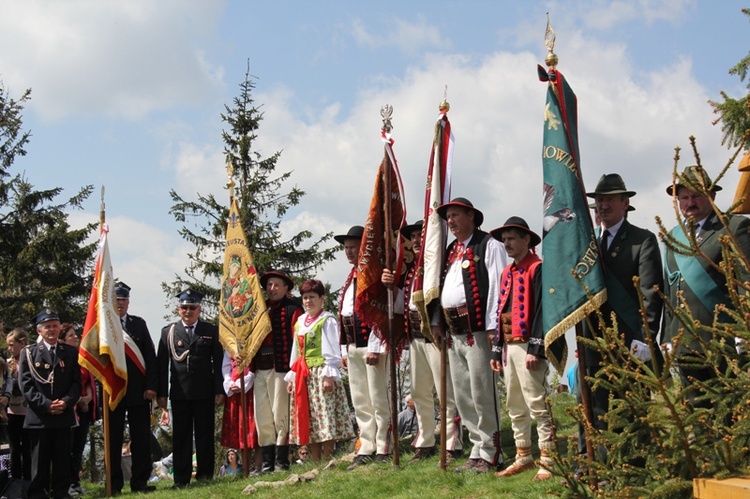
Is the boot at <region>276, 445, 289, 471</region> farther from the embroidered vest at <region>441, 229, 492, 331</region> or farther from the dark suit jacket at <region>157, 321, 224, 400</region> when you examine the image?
the embroidered vest at <region>441, 229, 492, 331</region>

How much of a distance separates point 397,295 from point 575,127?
285 cm

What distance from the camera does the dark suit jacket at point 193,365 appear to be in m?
10.8

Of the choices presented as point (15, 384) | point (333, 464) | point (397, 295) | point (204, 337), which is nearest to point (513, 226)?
point (397, 295)

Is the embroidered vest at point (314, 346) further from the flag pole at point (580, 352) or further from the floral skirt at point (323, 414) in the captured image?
the flag pole at point (580, 352)

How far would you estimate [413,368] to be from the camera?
9.08 meters

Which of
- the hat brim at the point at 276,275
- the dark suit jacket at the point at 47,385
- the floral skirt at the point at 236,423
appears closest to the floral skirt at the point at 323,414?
the floral skirt at the point at 236,423

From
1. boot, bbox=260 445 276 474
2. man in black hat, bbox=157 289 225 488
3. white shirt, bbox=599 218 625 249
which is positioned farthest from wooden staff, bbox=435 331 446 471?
man in black hat, bbox=157 289 225 488

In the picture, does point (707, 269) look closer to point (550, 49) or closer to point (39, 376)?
point (550, 49)

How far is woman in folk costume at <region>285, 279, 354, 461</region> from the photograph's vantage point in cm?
1046

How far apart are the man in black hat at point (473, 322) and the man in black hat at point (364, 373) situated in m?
1.37

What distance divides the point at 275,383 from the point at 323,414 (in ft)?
2.66

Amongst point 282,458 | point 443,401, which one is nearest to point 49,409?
point 282,458

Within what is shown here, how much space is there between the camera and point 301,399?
1052 centimetres

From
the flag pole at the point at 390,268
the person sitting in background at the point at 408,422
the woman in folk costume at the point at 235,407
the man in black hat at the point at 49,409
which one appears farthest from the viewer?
the person sitting in background at the point at 408,422
